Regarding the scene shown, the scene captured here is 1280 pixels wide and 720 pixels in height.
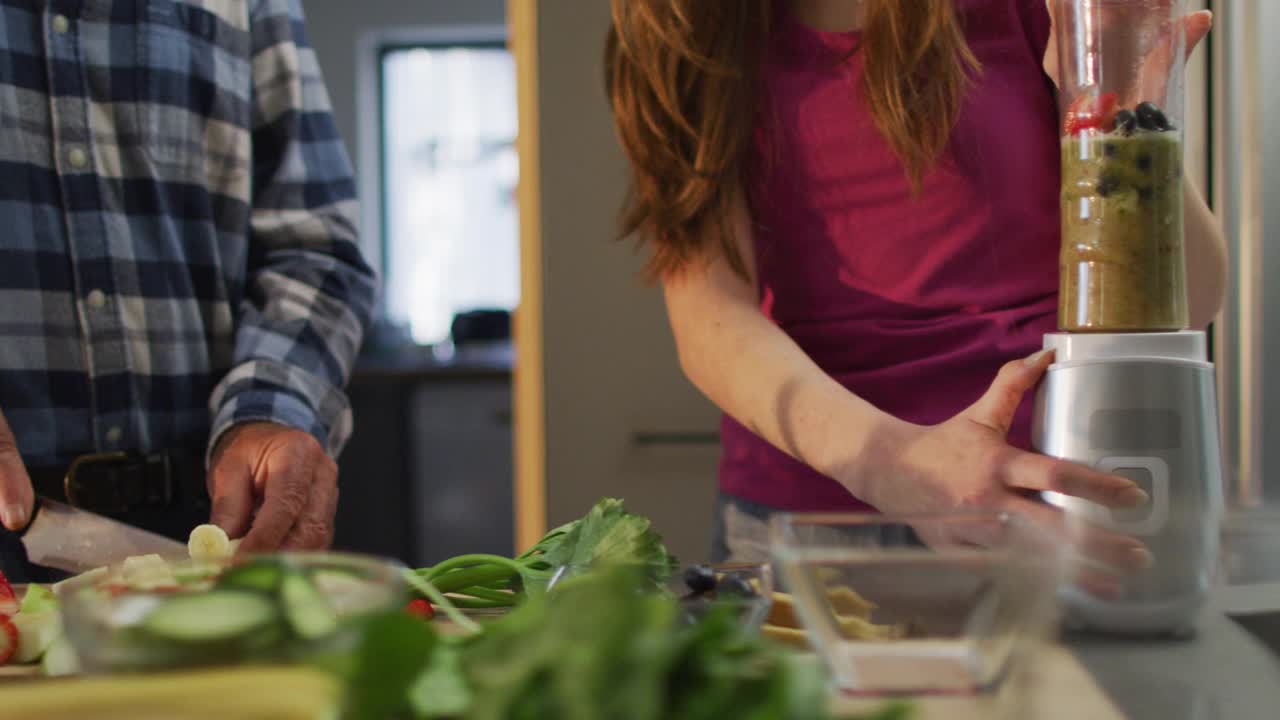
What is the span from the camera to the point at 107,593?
36cm

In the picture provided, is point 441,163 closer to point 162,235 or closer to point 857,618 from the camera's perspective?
point 162,235

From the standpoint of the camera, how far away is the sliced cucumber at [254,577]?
34 centimetres

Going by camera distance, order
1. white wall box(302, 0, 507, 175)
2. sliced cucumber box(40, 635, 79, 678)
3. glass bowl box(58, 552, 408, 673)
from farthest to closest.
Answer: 1. white wall box(302, 0, 507, 175)
2. sliced cucumber box(40, 635, 79, 678)
3. glass bowl box(58, 552, 408, 673)

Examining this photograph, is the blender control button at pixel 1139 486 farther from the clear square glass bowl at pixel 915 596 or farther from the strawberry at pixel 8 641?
the strawberry at pixel 8 641

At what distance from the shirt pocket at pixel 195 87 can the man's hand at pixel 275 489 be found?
29cm

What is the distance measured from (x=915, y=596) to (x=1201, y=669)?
0.47 ft

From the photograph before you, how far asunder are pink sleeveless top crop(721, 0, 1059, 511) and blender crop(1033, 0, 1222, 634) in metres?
0.16

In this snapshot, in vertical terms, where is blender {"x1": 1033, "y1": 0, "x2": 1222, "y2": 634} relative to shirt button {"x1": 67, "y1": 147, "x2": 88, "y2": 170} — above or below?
below

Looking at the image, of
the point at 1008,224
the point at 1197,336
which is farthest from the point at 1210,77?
the point at 1197,336

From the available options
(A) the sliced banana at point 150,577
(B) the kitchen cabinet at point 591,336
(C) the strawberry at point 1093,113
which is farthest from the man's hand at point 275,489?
(B) the kitchen cabinet at point 591,336

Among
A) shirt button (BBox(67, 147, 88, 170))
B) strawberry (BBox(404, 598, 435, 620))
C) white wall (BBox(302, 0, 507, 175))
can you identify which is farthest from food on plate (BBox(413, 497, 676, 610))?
white wall (BBox(302, 0, 507, 175))

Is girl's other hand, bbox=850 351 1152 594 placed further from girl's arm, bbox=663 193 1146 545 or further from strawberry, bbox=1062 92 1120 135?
strawberry, bbox=1062 92 1120 135

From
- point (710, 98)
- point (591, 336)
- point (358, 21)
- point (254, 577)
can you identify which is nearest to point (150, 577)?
point (254, 577)

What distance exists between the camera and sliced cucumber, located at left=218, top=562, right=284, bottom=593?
34 centimetres
